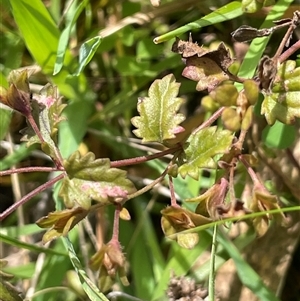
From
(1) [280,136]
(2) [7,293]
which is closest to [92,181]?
(2) [7,293]

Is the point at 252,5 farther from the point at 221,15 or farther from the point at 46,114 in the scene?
the point at 46,114

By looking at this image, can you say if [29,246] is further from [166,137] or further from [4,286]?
[166,137]

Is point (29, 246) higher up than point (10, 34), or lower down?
lower down

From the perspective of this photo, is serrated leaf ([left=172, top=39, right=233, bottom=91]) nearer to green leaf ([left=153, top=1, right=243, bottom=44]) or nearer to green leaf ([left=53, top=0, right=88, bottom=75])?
green leaf ([left=153, top=1, right=243, bottom=44])

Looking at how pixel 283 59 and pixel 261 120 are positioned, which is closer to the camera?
pixel 283 59

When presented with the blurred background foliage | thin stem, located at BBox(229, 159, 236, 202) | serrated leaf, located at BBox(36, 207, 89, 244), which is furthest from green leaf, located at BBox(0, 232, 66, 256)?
thin stem, located at BBox(229, 159, 236, 202)

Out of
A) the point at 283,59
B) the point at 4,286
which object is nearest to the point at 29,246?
the point at 4,286

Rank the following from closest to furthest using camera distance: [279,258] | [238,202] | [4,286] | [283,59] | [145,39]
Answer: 1. [238,202]
2. [283,59]
3. [4,286]
4. [279,258]
5. [145,39]

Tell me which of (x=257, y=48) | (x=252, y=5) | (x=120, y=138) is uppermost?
(x=252, y=5)

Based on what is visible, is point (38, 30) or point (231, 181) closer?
point (231, 181)
